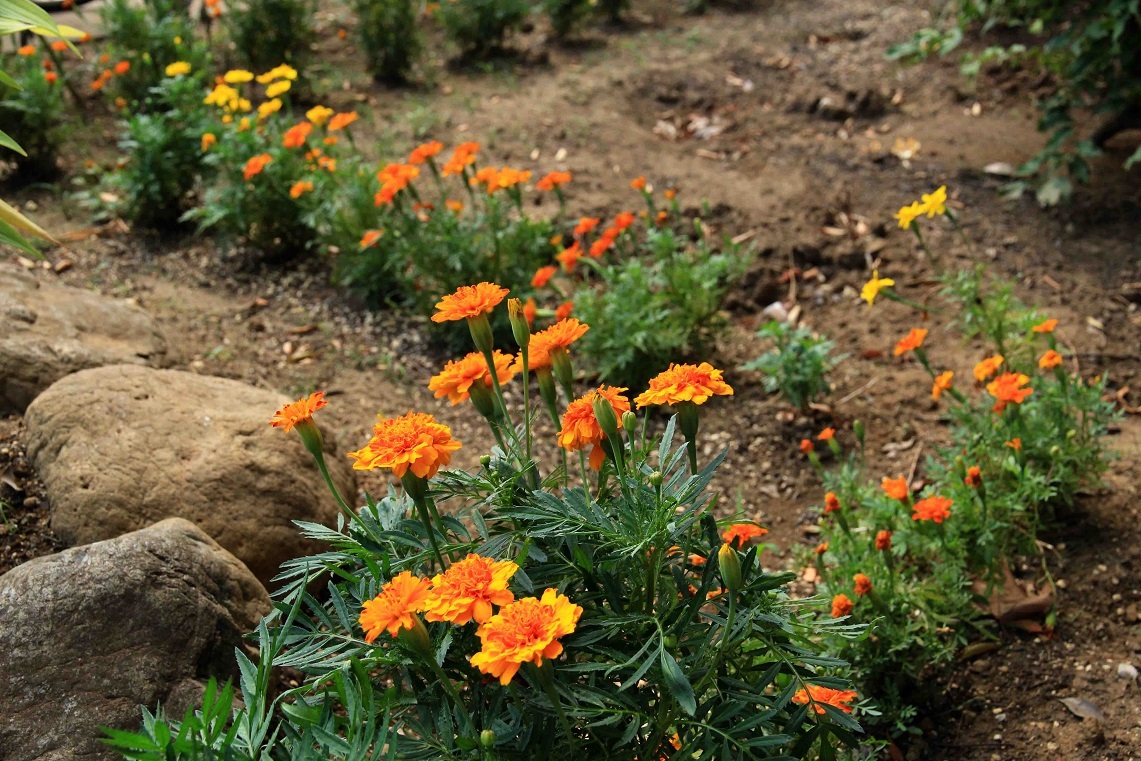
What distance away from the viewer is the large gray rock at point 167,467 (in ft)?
8.20

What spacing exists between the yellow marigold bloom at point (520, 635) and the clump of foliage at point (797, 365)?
2207 millimetres

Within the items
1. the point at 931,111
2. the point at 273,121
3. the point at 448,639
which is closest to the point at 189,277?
the point at 273,121

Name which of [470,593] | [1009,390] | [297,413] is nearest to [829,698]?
[470,593]

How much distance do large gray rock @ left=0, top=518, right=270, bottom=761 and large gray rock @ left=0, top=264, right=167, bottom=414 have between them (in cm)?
105

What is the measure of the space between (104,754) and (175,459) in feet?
Answer: 3.13

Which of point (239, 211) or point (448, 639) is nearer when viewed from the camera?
point (448, 639)

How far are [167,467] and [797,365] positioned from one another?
2016 millimetres

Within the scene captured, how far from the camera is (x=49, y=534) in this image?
2.50 meters

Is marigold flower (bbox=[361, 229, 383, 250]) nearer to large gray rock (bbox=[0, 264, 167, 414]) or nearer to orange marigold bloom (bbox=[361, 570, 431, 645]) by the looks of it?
large gray rock (bbox=[0, 264, 167, 414])

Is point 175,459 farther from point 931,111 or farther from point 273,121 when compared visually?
point 931,111

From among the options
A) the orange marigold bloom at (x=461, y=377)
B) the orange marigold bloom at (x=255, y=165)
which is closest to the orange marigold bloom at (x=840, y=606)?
the orange marigold bloom at (x=461, y=377)

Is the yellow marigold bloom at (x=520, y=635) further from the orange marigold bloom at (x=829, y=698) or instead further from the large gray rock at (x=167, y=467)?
the large gray rock at (x=167, y=467)

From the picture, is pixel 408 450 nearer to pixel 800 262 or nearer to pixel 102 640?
pixel 102 640

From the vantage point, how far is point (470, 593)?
136 cm
